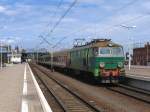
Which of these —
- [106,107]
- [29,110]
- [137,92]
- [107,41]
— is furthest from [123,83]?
[29,110]

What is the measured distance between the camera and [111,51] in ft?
100.0

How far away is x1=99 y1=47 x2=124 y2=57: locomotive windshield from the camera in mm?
30234

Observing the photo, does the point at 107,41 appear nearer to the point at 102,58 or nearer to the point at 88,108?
the point at 102,58

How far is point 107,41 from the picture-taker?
32094mm

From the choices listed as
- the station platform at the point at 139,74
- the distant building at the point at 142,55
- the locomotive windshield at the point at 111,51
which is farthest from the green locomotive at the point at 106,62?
the distant building at the point at 142,55

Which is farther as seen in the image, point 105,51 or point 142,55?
point 142,55

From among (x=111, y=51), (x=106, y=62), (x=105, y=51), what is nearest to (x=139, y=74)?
(x=111, y=51)

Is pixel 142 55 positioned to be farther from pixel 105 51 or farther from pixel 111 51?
pixel 105 51

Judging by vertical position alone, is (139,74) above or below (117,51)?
below

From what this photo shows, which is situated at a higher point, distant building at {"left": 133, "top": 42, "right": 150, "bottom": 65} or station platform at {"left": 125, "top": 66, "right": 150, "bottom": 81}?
distant building at {"left": 133, "top": 42, "right": 150, "bottom": 65}

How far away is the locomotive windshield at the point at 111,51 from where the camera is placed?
30.2 metres

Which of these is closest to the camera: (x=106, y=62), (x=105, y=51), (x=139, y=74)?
(x=106, y=62)

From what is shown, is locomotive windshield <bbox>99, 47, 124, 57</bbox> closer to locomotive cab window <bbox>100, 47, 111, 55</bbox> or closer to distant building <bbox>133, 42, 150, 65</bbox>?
locomotive cab window <bbox>100, 47, 111, 55</bbox>

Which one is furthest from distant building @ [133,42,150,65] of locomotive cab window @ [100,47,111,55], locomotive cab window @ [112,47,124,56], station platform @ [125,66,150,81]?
locomotive cab window @ [100,47,111,55]
